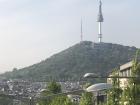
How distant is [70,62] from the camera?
19450cm

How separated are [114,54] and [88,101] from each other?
154m

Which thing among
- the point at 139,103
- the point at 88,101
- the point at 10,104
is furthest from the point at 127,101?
the point at 10,104

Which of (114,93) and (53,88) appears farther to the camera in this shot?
(53,88)

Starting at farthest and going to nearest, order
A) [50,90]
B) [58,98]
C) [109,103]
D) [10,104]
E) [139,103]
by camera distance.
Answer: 1. [10,104]
2. [50,90]
3. [58,98]
4. [109,103]
5. [139,103]

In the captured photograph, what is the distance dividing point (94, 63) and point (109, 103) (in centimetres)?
14809

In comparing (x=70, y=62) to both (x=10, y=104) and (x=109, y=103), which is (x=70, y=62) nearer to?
(x=10, y=104)

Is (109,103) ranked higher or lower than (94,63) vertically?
lower

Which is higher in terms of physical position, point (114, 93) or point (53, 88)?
point (53, 88)

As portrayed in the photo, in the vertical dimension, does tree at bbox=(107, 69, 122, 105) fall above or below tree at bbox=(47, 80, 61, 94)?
below

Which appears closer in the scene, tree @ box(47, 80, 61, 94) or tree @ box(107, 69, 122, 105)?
tree @ box(107, 69, 122, 105)

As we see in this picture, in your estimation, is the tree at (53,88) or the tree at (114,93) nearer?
the tree at (114,93)

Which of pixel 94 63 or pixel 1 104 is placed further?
pixel 94 63

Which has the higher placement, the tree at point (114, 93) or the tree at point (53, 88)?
the tree at point (53, 88)

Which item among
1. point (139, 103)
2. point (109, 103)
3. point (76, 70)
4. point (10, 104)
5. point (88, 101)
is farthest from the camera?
point (76, 70)
